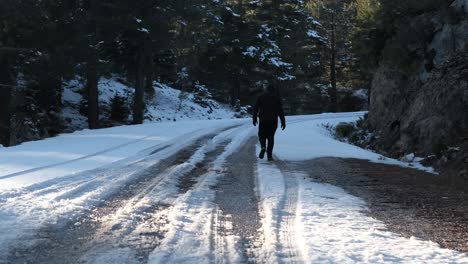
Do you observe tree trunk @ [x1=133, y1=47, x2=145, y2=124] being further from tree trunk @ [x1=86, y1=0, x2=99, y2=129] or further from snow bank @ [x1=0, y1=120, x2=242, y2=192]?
snow bank @ [x1=0, y1=120, x2=242, y2=192]

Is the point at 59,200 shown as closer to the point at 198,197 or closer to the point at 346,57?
the point at 198,197

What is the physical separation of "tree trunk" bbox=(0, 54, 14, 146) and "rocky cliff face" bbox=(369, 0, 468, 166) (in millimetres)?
14478

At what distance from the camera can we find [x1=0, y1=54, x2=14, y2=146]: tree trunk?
1836cm

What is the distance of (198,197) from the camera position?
5.87 m

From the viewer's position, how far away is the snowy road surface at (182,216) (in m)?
3.68

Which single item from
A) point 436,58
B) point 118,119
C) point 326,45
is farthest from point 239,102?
point 436,58

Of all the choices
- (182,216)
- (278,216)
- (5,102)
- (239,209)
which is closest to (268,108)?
(239,209)

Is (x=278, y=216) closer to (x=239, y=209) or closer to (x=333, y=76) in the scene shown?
(x=239, y=209)

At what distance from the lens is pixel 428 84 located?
12.1 meters

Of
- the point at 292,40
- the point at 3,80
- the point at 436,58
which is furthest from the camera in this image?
the point at 292,40

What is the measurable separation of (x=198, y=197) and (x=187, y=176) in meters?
1.69

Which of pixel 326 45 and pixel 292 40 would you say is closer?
pixel 292 40

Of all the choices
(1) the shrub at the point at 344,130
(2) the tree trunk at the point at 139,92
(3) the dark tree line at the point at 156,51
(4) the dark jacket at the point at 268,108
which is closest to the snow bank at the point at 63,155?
(4) the dark jacket at the point at 268,108

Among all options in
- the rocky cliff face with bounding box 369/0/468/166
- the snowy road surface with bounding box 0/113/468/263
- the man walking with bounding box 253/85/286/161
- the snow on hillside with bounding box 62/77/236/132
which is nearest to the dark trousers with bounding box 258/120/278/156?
the man walking with bounding box 253/85/286/161
